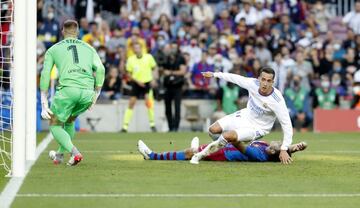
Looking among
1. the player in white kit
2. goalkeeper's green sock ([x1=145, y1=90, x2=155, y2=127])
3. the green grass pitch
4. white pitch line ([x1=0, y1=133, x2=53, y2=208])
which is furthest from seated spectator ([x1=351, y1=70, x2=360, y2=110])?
white pitch line ([x1=0, y1=133, x2=53, y2=208])

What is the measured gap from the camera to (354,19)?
3234 cm

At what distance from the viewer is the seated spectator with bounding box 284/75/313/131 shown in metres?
28.8

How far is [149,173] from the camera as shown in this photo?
13852 millimetres

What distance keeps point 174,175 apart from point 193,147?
238 cm

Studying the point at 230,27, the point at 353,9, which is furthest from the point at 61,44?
the point at 353,9

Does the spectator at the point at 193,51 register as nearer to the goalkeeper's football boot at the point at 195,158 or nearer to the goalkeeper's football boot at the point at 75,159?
the goalkeeper's football boot at the point at 195,158

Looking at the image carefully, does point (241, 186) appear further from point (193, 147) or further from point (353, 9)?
point (353, 9)

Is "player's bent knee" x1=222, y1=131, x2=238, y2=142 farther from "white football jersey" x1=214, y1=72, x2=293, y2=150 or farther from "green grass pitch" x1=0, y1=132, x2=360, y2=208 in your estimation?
"white football jersey" x1=214, y1=72, x2=293, y2=150

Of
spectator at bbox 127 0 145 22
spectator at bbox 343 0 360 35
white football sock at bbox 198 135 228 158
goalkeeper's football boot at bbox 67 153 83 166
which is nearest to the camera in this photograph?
goalkeeper's football boot at bbox 67 153 83 166

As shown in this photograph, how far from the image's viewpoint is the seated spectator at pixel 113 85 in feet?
94.1

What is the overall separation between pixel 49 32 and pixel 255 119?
580 inches

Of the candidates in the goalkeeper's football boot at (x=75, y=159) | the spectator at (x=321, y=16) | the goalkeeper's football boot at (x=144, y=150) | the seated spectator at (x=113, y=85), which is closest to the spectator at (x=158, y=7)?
the seated spectator at (x=113, y=85)

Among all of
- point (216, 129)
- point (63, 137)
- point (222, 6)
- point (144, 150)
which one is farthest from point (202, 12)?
point (63, 137)

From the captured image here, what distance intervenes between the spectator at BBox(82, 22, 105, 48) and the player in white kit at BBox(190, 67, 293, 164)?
14.2m
